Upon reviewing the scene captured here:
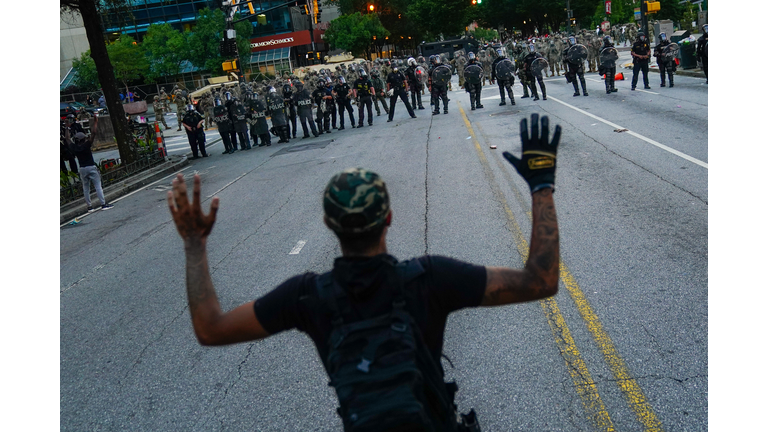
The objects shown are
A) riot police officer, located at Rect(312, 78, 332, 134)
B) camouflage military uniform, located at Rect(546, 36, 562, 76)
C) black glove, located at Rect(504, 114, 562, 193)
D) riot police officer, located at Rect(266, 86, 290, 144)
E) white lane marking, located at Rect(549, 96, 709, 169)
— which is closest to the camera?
black glove, located at Rect(504, 114, 562, 193)

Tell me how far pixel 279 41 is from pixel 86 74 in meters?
28.0

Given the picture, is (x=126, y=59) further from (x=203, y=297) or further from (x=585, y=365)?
(x=203, y=297)

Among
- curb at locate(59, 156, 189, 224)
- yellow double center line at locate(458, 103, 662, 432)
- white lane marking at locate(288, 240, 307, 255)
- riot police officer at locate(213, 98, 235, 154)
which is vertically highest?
riot police officer at locate(213, 98, 235, 154)

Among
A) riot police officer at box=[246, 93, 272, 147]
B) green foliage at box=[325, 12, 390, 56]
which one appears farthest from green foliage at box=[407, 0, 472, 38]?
riot police officer at box=[246, 93, 272, 147]

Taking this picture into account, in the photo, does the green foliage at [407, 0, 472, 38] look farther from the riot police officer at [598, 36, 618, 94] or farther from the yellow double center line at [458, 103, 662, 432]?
the yellow double center line at [458, 103, 662, 432]

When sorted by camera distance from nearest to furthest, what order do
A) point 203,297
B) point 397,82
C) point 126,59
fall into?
point 203,297 → point 397,82 → point 126,59

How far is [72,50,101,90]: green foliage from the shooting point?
159ft

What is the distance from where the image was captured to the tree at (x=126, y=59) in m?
47.0

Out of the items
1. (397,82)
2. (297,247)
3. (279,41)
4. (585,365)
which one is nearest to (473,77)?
(397,82)

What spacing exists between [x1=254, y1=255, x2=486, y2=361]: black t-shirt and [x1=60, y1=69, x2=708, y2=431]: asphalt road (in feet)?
6.54

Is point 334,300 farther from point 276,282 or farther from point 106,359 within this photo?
point 276,282

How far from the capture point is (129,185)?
16.9m

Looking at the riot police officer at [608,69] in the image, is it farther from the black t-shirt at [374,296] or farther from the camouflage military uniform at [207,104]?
the black t-shirt at [374,296]

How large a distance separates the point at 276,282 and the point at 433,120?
1470 cm
